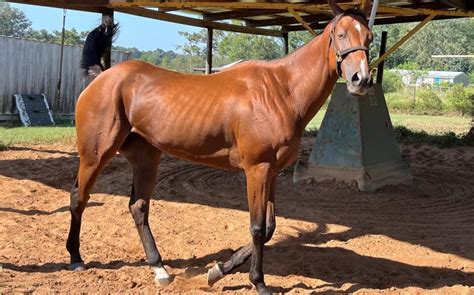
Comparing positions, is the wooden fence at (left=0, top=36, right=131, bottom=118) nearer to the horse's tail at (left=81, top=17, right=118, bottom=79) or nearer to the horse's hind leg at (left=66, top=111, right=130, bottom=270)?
the horse's tail at (left=81, top=17, right=118, bottom=79)

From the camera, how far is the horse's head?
3.34 m

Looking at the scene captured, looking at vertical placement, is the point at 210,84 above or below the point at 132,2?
below

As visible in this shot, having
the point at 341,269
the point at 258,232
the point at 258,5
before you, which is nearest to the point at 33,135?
the point at 258,5

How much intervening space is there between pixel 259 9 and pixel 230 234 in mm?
5959

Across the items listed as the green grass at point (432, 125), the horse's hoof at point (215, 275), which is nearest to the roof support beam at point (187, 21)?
the green grass at point (432, 125)

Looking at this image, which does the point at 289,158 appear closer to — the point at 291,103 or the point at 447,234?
the point at 291,103

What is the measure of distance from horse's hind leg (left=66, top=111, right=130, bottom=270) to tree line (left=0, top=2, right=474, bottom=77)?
3767cm

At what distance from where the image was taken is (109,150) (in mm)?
4316

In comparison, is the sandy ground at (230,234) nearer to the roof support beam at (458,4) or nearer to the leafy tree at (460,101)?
the roof support beam at (458,4)

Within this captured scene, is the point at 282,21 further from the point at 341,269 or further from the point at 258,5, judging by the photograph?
the point at 341,269

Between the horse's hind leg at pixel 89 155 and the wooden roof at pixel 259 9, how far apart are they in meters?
3.93

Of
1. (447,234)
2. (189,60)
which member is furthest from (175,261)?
(189,60)

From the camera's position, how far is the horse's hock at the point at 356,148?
7977mm

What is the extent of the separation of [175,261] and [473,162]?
26.1ft
